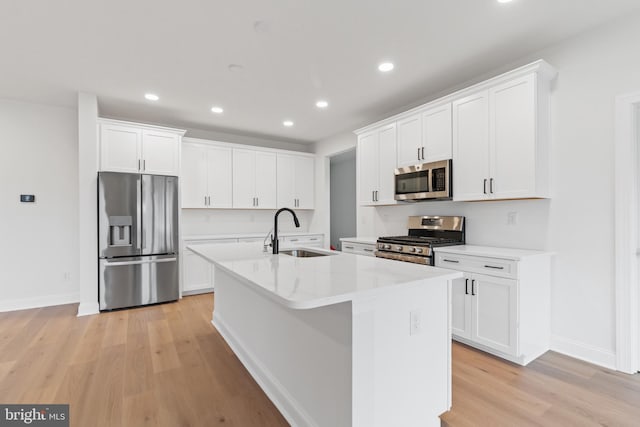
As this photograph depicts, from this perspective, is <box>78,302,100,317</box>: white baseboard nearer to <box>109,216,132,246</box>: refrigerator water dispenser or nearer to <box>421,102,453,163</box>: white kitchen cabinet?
<box>109,216,132,246</box>: refrigerator water dispenser

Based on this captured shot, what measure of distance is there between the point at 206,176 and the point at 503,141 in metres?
4.13

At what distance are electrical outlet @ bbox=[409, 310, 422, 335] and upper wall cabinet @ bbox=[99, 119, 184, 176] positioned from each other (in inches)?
159

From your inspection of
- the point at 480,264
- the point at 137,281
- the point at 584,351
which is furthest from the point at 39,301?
the point at 584,351

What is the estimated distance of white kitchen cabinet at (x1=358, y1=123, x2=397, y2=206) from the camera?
390 centimetres

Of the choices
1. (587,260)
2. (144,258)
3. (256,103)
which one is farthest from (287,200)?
(587,260)

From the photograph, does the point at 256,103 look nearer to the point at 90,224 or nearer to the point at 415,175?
the point at 415,175

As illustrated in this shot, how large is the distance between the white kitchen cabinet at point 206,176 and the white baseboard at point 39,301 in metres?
1.93

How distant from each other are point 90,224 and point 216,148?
2080mm

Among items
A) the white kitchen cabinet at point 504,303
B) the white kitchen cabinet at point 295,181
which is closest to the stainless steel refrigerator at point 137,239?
the white kitchen cabinet at point 295,181

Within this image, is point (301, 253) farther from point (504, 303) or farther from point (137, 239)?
point (137, 239)

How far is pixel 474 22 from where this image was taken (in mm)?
2311

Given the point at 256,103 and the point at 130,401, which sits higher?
the point at 256,103

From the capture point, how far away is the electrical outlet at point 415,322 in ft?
4.99

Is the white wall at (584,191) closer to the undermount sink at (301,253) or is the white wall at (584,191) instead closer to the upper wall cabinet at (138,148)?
the undermount sink at (301,253)
